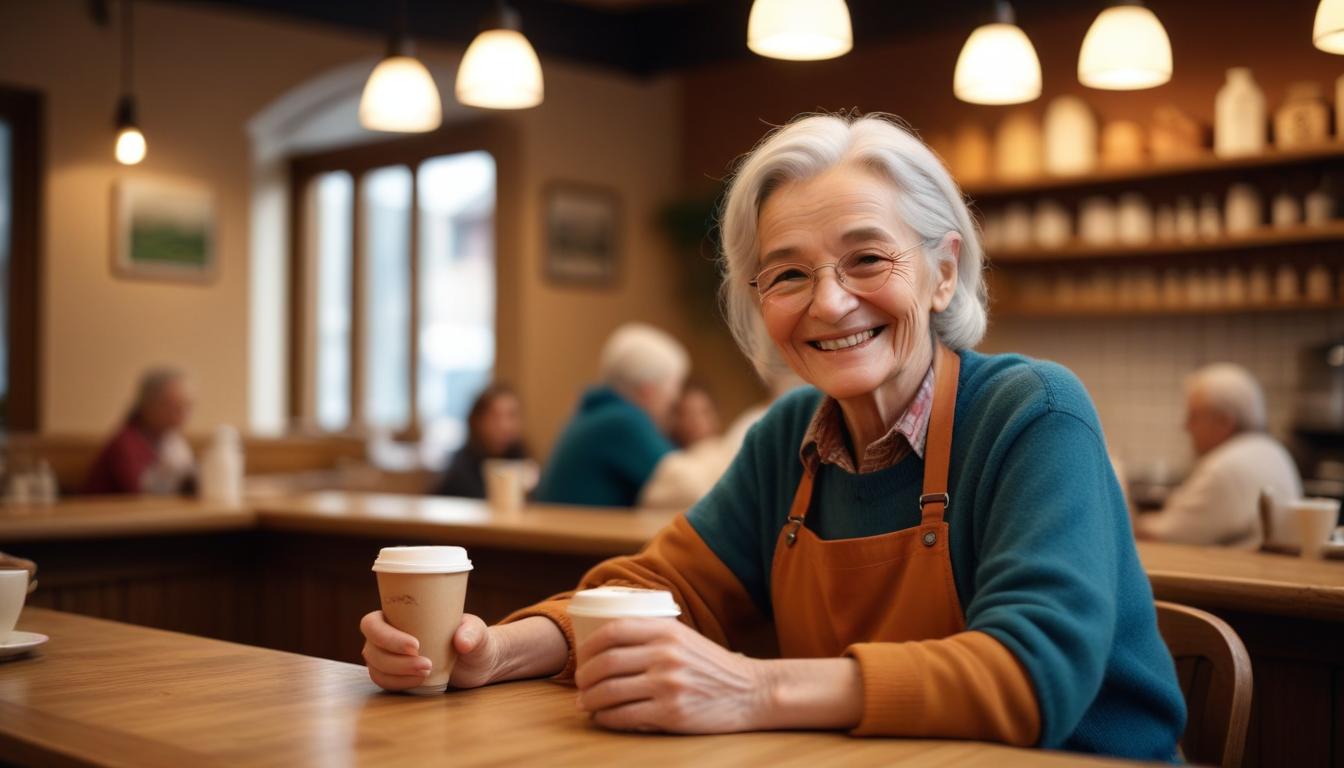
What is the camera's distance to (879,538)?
5.03 feet

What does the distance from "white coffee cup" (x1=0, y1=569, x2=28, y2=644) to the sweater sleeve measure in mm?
643

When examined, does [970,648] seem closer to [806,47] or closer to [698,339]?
[806,47]

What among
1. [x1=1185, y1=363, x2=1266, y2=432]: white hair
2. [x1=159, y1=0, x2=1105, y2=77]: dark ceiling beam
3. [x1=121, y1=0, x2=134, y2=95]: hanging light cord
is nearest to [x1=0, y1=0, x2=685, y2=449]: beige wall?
[x1=121, y1=0, x2=134, y2=95]: hanging light cord

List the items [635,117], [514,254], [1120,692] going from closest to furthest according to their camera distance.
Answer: [1120,692] → [514,254] → [635,117]

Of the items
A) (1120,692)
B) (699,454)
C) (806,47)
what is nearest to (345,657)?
(699,454)

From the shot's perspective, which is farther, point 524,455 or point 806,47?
point 524,455

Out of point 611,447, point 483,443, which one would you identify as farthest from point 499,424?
point 611,447

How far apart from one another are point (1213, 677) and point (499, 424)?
4218mm

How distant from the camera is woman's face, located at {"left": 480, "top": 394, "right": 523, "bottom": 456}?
5555mm

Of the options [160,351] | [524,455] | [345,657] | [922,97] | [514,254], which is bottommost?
[345,657]

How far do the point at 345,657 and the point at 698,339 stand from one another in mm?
4966

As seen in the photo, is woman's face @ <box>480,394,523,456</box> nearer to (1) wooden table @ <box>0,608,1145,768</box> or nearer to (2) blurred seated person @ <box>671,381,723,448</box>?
(2) blurred seated person @ <box>671,381,723,448</box>

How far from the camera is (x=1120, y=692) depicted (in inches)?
56.2

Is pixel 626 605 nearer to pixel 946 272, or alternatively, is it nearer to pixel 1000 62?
pixel 946 272
